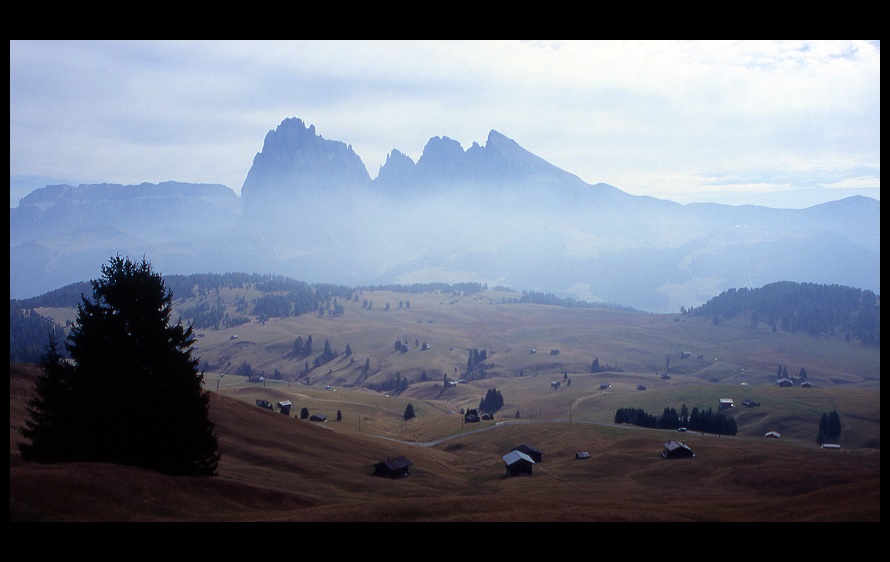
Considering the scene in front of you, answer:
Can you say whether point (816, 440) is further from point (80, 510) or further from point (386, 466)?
point (80, 510)

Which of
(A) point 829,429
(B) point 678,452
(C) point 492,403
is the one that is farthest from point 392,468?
(C) point 492,403

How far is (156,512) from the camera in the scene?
1000 inches

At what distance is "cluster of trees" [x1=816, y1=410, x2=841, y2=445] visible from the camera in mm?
116656

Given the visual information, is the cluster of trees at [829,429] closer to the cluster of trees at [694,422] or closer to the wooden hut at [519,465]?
the cluster of trees at [694,422]

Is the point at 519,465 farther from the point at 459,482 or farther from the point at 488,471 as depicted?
the point at 459,482

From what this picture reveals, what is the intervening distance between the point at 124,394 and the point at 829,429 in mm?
123903

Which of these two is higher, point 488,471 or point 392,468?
point 392,468

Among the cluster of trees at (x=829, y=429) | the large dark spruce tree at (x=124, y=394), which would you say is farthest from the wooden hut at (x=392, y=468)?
the cluster of trees at (x=829, y=429)

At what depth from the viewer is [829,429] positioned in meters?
119

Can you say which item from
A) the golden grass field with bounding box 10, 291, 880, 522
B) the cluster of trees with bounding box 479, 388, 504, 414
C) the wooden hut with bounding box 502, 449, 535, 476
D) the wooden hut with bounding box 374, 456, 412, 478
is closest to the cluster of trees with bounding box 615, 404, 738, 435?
the golden grass field with bounding box 10, 291, 880, 522
